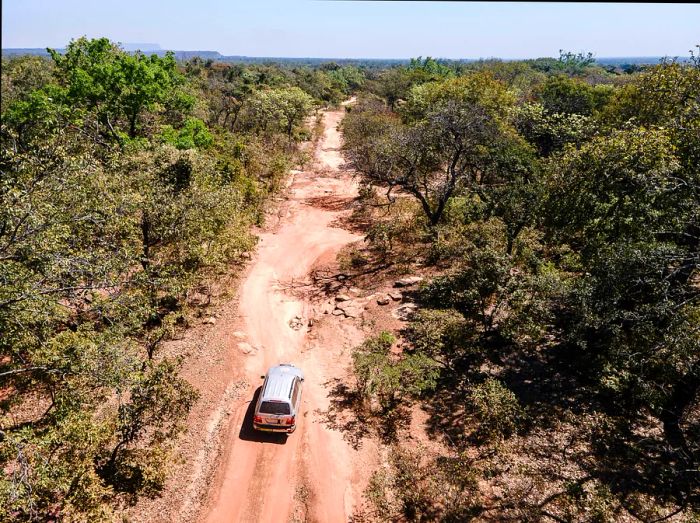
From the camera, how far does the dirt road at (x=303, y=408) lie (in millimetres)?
14102

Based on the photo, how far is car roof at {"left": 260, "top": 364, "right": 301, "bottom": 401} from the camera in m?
16.3

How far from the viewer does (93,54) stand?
32.4 meters

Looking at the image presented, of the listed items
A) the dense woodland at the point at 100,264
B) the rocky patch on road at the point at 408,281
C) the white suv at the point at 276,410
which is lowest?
the white suv at the point at 276,410

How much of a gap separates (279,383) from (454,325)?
855cm

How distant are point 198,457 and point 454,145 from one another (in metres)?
24.5

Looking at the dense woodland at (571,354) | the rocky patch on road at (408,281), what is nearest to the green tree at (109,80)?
the rocky patch on road at (408,281)

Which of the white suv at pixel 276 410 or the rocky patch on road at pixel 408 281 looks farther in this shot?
the rocky patch on road at pixel 408 281

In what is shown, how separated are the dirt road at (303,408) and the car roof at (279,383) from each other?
61.5 inches

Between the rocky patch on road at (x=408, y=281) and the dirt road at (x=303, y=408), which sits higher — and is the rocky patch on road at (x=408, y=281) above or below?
above

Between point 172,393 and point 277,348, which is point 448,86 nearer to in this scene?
point 277,348

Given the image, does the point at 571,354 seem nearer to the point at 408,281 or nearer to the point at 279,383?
the point at 408,281

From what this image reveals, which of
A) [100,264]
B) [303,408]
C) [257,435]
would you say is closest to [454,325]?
[303,408]

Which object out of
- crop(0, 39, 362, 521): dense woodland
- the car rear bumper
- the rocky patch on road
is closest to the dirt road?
the car rear bumper

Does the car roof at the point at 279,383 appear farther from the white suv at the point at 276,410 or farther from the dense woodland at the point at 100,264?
the dense woodland at the point at 100,264
